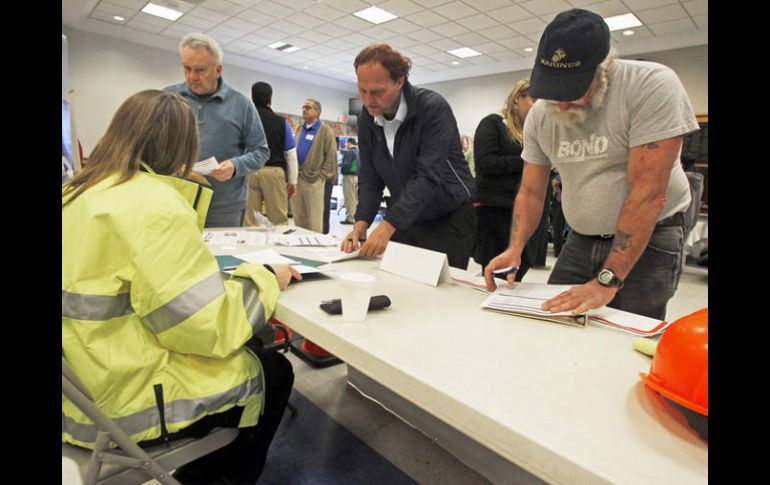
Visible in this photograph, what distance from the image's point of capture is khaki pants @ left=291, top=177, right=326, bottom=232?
4812 millimetres

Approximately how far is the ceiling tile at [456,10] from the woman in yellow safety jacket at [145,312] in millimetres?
5967

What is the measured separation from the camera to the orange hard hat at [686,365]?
1.74 feet

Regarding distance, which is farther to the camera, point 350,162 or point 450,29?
point 350,162

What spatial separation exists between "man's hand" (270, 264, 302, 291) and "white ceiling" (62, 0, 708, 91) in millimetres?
5618

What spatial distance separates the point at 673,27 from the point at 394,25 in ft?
13.4

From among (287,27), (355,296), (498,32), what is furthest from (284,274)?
(287,27)

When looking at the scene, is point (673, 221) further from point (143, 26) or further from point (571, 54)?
point (143, 26)

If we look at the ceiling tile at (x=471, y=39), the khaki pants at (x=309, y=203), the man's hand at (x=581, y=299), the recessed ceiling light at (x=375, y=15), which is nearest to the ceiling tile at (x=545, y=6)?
the ceiling tile at (x=471, y=39)

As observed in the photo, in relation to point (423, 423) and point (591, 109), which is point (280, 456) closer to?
point (423, 423)

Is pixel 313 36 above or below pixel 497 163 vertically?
above

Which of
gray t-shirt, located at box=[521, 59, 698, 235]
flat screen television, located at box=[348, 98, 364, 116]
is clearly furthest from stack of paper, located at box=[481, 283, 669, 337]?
flat screen television, located at box=[348, 98, 364, 116]

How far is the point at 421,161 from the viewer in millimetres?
1665
